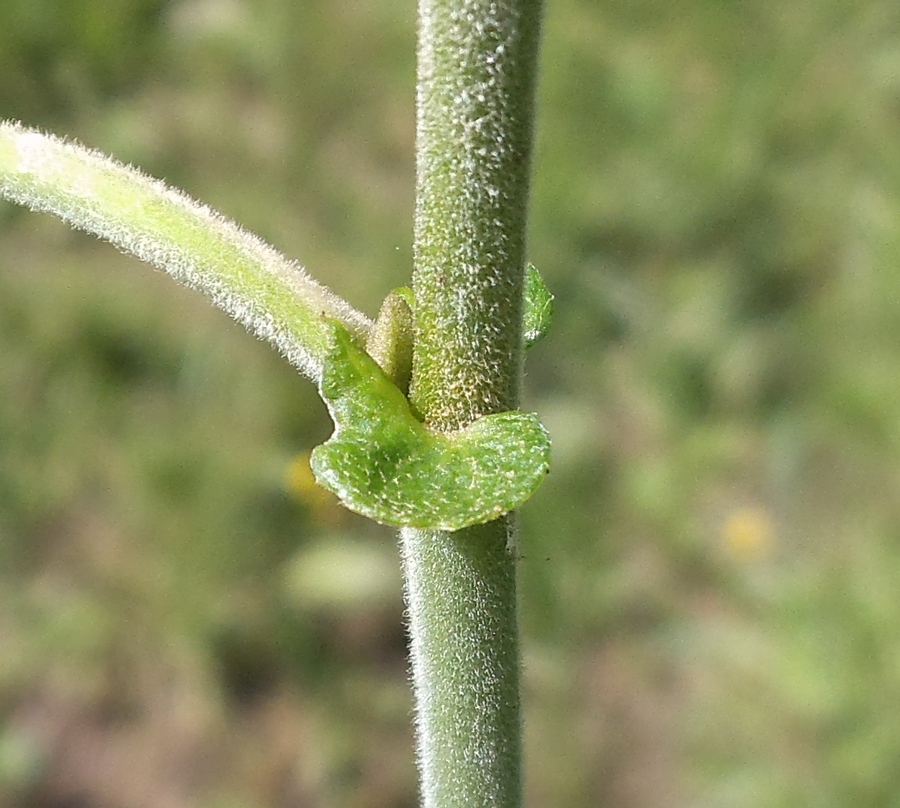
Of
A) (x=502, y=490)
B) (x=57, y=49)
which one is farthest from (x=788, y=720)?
(x=57, y=49)

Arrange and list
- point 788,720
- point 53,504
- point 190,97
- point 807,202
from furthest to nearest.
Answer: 1. point 190,97
2. point 807,202
3. point 53,504
4. point 788,720

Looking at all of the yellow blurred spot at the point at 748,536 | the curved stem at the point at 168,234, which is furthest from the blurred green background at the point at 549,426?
the curved stem at the point at 168,234

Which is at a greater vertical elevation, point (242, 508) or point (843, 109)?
point (843, 109)

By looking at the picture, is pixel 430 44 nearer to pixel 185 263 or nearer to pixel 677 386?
pixel 185 263

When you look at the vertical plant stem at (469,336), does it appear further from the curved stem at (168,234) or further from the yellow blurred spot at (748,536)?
the yellow blurred spot at (748,536)

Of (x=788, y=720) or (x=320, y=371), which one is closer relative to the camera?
(x=320, y=371)

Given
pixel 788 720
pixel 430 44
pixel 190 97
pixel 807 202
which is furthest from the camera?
pixel 190 97
